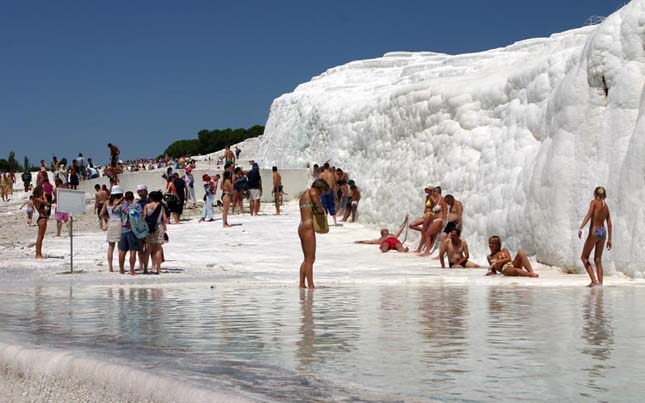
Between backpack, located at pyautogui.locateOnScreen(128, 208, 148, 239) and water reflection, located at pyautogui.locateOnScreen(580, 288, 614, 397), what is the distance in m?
6.99

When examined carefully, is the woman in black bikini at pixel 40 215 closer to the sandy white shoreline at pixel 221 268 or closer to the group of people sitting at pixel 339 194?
the sandy white shoreline at pixel 221 268

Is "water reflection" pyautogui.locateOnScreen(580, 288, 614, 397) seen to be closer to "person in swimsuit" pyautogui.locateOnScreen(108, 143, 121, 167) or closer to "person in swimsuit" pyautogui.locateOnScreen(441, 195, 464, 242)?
"person in swimsuit" pyautogui.locateOnScreen(441, 195, 464, 242)

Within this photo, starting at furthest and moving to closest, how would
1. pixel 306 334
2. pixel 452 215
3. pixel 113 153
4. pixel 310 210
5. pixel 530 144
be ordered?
pixel 113 153, pixel 452 215, pixel 530 144, pixel 310 210, pixel 306 334

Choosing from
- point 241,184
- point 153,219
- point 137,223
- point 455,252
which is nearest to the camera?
point 137,223

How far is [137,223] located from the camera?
47.2 ft

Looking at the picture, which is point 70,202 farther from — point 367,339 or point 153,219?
point 367,339

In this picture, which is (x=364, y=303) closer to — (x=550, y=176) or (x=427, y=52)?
(x=550, y=176)

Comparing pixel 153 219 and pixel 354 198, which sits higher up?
pixel 354 198

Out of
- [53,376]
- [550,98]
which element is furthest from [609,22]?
[53,376]

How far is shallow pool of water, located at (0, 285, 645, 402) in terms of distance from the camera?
499 centimetres

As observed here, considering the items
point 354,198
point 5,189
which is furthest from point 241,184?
point 5,189

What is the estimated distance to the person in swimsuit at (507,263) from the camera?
559 inches

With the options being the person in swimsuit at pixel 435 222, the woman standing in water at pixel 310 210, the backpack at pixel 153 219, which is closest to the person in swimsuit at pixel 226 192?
the person in swimsuit at pixel 435 222

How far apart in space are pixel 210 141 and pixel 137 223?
9164 cm
